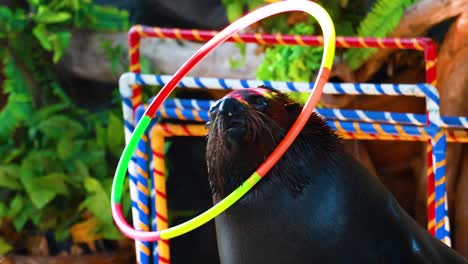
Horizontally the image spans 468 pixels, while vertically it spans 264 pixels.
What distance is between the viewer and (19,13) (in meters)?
3.66

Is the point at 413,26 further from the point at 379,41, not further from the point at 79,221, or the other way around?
the point at 79,221

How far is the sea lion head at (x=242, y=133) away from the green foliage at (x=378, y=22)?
1.46m

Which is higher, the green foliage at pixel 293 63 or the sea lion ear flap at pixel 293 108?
the green foliage at pixel 293 63

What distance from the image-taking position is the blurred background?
2.82 metres

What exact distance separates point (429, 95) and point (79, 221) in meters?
1.73

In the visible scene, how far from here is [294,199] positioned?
4.44 ft

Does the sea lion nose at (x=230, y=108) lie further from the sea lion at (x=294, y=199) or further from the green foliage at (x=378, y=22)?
the green foliage at (x=378, y=22)

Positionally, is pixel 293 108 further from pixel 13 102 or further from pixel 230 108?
pixel 13 102

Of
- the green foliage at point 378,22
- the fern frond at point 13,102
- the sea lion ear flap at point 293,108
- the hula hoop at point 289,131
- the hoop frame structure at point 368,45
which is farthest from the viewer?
the fern frond at point 13,102

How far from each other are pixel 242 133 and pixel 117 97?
245 cm

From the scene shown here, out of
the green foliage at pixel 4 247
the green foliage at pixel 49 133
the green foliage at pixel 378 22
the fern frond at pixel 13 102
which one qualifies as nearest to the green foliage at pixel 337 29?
the green foliage at pixel 378 22

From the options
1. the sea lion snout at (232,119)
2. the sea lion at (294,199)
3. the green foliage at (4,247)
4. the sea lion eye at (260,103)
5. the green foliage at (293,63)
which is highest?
the green foliage at (293,63)

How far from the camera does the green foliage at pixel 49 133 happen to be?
3318mm

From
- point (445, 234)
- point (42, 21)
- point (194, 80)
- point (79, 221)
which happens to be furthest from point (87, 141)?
point (445, 234)
